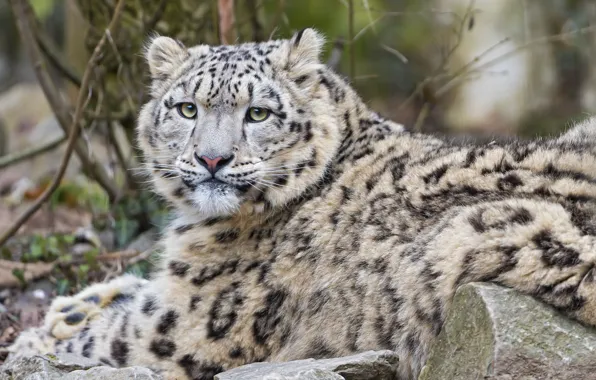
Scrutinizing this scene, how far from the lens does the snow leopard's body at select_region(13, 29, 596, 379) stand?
4707 mm

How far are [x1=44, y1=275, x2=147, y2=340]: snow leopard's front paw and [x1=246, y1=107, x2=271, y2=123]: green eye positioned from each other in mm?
1500

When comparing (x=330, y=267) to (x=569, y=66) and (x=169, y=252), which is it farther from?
(x=569, y=66)

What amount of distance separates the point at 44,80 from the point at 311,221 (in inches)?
149

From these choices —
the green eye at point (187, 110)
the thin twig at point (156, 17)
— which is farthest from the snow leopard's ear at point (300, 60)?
the thin twig at point (156, 17)


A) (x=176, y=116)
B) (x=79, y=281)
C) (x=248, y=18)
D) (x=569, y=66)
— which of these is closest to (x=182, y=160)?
(x=176, y=116)

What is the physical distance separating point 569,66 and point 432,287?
56.3 ft

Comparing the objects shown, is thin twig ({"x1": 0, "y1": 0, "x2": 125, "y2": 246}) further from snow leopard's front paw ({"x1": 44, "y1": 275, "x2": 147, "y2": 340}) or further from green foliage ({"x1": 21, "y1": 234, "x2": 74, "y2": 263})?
snow leopard's front paw ({"x1": 44, "y1": 275, "x2": 147, "y2": 340})

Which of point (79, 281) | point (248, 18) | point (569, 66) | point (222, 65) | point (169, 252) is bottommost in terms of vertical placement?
point (79, 281)

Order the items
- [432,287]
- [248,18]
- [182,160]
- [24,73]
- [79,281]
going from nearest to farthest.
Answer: [432,287], [182,160], [79,281], [248,18], [24,73]

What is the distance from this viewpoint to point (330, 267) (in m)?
5.41

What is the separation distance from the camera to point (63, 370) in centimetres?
521

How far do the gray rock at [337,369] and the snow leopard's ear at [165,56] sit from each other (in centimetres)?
235

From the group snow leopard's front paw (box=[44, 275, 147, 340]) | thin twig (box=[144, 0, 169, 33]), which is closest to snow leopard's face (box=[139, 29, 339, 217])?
snow leopard's front paw (box=[44, 275, 147, 340])

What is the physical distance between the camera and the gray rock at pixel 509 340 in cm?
423
